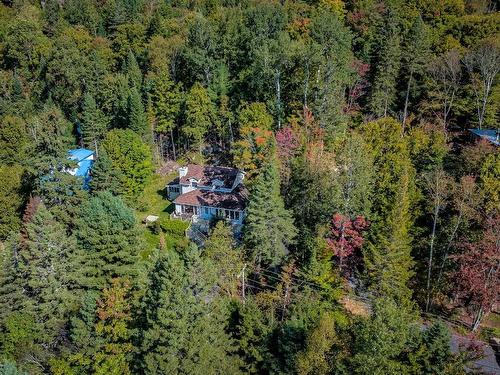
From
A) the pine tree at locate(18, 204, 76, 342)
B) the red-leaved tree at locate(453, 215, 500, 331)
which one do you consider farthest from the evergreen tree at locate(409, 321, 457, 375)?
the pine tree at locate(18, 204, 76, 342)

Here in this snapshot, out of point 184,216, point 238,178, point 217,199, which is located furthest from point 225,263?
point 238,178

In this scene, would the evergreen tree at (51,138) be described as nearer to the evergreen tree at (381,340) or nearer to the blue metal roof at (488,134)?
the evergreen tree at (381,340)

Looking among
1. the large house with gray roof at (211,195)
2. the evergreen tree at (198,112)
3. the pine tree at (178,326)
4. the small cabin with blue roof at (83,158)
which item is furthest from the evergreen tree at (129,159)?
the pine tree at (178,326)

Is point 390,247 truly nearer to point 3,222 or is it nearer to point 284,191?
point 284,191

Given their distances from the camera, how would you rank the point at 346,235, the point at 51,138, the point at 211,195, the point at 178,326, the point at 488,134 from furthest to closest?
1. the point at 488,134
2. the point at 211,195
3. the point at 51,138
4. the point at 346,235
5. the point at 178,326

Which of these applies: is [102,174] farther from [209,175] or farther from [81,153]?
[81,153]

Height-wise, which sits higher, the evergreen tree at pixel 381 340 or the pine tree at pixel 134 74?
the pine tree at pixel 134 74

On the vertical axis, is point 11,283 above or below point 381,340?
below
